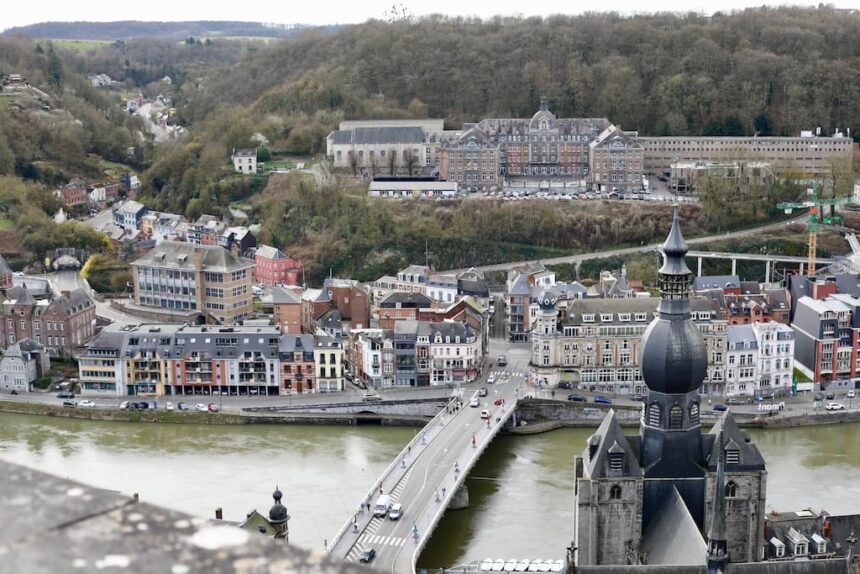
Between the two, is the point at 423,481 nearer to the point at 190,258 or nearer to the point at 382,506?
the point at 382,506

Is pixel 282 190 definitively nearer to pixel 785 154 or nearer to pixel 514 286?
pixel 514 286

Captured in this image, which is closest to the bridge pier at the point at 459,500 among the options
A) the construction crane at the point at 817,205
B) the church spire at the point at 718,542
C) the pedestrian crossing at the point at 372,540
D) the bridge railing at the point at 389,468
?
the bridge railing at the point at 389,468

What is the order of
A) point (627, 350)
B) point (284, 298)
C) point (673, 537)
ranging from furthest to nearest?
point (284, 298), point (627, 350), point (673, 537)

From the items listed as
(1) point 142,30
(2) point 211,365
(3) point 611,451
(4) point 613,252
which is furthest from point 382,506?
(1) point 142,30

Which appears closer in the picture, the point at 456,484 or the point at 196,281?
the point at 456,484

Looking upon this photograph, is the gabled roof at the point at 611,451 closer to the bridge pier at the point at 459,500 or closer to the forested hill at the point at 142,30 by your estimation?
the bridge pier at the point at 459,500

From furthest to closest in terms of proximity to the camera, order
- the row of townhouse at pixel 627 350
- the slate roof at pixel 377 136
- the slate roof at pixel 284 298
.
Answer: the slate roof at pixel 377 136, the slate roof at pixel 284 298, the row of townhouse at pixel 627 350
